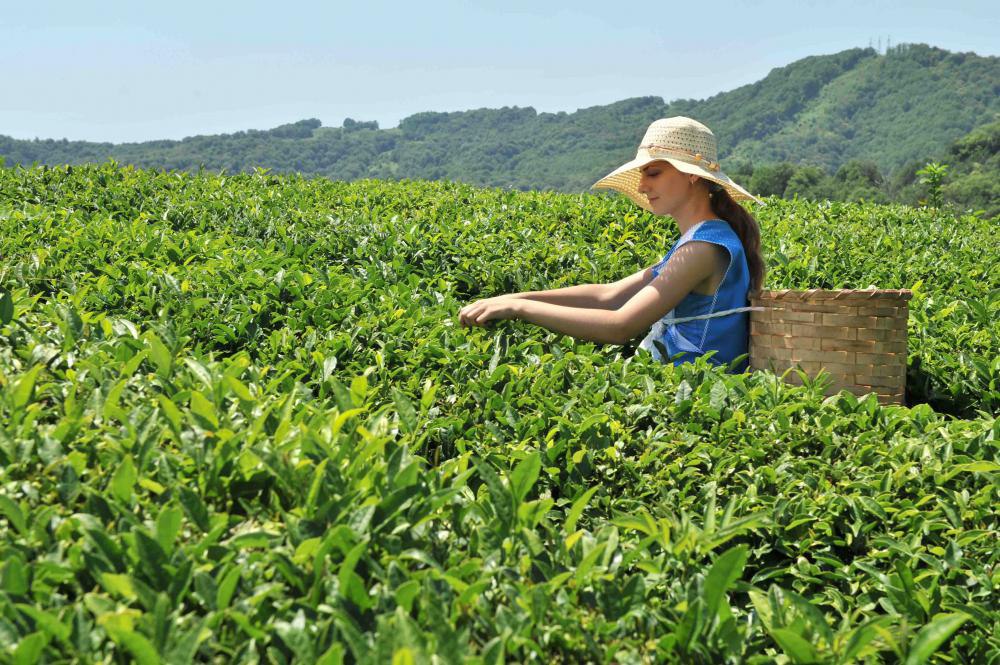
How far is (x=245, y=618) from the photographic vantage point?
4.77ft

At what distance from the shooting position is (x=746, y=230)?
13.1ft

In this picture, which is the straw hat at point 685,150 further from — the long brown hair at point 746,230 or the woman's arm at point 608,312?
the woman's arm at point 608,312

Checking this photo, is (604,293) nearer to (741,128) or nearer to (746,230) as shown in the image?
(746,230)

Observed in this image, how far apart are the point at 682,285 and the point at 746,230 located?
57 centimetres

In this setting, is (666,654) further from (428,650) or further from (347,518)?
(347,518)

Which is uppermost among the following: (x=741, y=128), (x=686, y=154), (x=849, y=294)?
(x=741, y=128)

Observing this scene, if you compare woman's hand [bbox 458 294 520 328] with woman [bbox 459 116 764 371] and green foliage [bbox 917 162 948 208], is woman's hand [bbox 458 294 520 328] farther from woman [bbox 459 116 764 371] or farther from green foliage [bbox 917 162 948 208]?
green foliage [bbox 917 162 948 208]

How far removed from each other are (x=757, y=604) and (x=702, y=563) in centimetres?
45

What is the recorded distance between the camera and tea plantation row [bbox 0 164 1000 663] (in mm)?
1547

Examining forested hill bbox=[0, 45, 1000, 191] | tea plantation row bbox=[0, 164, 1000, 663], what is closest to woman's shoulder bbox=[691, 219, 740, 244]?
tea plantation row bbox=[0, 164, 1000, 663]

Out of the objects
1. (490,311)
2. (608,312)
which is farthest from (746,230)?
(490,311)

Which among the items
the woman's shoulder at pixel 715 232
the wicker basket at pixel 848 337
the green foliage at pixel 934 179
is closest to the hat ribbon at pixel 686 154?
the woman's shoulder at pixel 715 232

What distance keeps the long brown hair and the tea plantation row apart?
84 centimetres

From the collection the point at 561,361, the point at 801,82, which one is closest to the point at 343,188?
the point at 561,361
